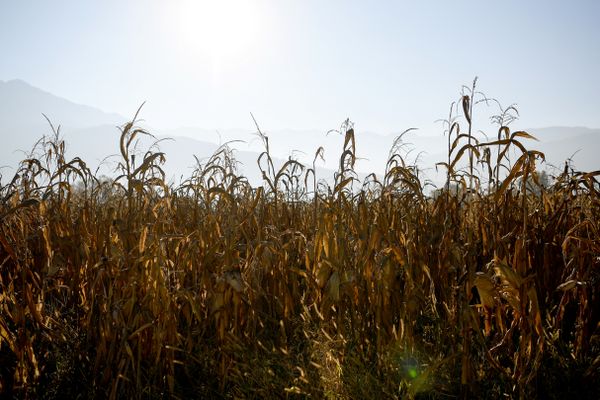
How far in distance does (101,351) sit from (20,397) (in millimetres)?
367

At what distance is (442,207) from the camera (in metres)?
1.88

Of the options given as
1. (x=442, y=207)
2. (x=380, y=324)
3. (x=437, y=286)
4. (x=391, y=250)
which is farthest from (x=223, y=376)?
(x=442, y=207)

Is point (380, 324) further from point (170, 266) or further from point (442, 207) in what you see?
point (170, 266)

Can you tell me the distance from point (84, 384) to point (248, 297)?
0.70m

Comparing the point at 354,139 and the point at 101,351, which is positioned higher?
the point at 354,139

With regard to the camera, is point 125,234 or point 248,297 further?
point 248,297

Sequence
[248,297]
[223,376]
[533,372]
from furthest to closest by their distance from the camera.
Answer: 1. [248,297]
2. [223,376]
3. [533,372]

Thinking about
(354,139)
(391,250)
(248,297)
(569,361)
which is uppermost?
(354,139)

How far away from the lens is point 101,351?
140cm

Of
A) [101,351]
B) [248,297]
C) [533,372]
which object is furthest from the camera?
[248,297]

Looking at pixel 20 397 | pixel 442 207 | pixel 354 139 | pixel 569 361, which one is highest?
pixel 354 139

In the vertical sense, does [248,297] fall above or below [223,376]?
above

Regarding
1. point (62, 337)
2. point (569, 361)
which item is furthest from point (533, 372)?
point (62, 337)

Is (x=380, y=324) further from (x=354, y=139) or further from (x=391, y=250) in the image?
(x=354, y=139)
